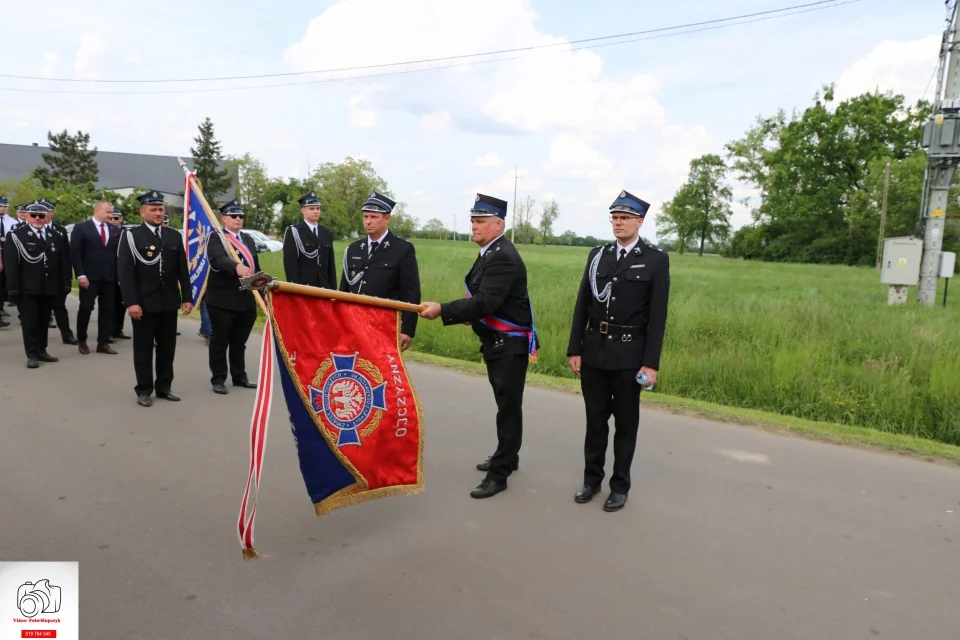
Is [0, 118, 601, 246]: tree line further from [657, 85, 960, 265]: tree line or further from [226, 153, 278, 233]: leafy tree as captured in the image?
[657, 85, 960, 265]: tree line

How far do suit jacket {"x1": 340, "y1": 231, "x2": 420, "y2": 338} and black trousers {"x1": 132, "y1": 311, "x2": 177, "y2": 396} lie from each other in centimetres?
238

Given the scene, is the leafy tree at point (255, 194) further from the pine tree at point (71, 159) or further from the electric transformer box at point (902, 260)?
the electric transformer box at point (902, 260)

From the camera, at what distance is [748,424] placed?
232 inches

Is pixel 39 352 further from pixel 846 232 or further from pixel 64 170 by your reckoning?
pixel 64 170

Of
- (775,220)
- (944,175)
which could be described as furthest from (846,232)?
(944,175)

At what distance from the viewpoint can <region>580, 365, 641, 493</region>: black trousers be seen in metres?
4.12

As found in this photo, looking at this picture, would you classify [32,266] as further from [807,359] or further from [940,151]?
[940,151]

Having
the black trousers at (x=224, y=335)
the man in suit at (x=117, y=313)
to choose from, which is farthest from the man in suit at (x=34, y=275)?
the black trousers at (x=224, y=335)

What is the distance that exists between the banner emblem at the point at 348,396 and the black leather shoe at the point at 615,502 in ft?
5.04

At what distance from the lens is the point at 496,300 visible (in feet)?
13.5

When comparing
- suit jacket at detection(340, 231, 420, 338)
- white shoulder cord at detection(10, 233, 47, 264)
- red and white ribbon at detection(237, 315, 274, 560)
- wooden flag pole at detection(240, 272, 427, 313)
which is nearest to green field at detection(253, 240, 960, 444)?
suit jacket at detection(340, 231, 420, 338)

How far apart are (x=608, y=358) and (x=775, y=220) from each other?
5821 centimetres

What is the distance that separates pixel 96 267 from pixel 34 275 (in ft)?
3.39

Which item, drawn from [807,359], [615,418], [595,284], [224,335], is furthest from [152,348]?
[807,359]
